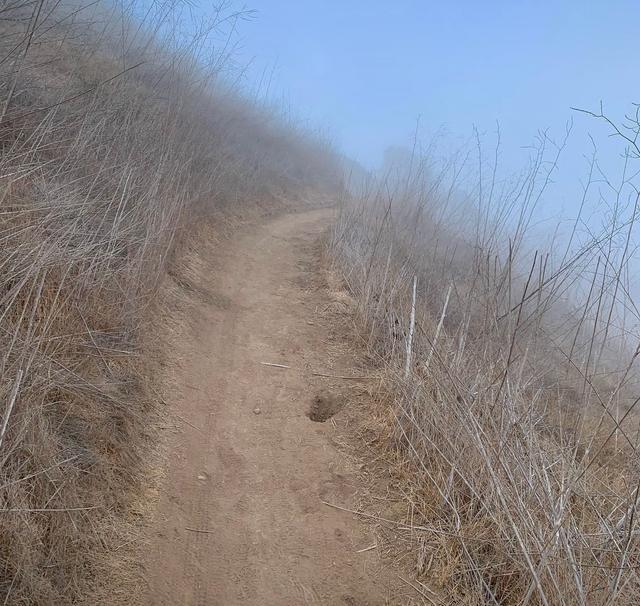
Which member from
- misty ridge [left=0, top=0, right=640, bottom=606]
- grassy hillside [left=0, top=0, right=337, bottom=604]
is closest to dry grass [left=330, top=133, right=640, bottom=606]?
misty ridge [left=0, top=0, right=640, bottom=606]

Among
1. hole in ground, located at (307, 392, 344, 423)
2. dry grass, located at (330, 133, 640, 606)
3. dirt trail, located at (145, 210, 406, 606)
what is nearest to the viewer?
dry grass, located at (330, 133, 640, 606)

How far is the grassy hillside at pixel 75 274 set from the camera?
6.72 ft

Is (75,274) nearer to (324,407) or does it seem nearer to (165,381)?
(165,381)

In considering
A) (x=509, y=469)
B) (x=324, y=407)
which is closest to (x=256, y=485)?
(x=324, y=407)

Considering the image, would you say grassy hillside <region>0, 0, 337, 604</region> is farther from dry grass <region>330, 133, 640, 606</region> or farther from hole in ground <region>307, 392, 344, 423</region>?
dry grass <region>330, 133, 640, 606</region>

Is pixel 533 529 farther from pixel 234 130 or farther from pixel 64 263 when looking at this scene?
pixel 234 130

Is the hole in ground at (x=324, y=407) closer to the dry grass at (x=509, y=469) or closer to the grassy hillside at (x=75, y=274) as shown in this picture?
the dry grass at (x=509, y=469)

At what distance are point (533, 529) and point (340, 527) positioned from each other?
3.73 ft

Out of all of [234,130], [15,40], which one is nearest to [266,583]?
[15,40]

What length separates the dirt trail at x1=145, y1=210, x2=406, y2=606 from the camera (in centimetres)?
241

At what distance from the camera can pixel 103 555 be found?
2.25m

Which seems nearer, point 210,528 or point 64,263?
point 210,528

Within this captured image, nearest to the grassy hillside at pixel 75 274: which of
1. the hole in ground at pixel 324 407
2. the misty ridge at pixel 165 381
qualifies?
the misty ridge at pixel 165 381

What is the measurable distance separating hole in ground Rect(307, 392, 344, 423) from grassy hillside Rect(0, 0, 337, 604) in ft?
3.92
